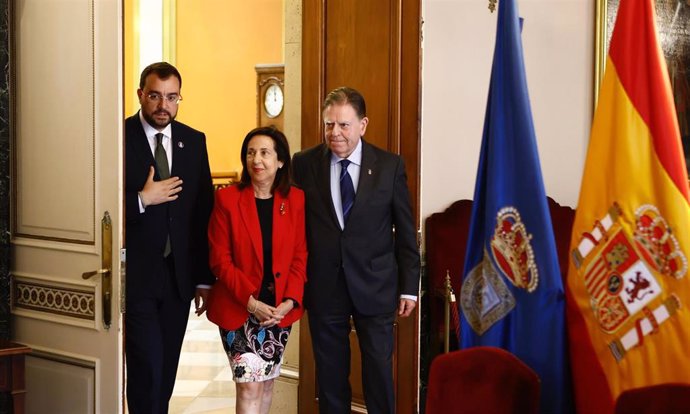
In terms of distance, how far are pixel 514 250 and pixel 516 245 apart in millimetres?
17

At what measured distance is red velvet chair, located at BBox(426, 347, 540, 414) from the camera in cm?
251

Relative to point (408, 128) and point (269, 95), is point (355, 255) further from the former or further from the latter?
point (269, 95)

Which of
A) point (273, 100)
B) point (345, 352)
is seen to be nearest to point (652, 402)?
point (345, 352)

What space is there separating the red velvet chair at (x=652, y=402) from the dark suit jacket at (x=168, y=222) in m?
2.05

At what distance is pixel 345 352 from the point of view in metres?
3.79

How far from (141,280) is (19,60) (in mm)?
1364

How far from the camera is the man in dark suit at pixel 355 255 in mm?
3695

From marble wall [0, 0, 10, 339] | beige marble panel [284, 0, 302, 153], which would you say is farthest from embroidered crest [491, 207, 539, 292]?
marble wall [0, 0, 10, 339]

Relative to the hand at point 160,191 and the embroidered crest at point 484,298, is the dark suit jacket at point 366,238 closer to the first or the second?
the hand at point 160,191

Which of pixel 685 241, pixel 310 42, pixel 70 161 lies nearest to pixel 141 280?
pixel 70 161

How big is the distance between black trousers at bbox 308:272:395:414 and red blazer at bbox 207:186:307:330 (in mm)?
172

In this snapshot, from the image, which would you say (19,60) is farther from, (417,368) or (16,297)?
(417,368)

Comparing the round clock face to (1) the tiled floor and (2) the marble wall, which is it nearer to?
(1) the tiled floor

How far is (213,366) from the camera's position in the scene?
6.29 meters
